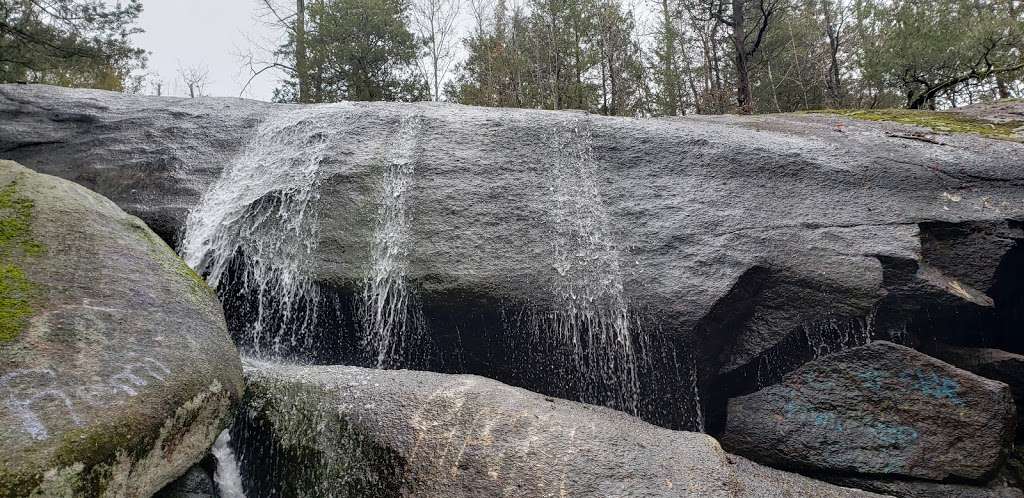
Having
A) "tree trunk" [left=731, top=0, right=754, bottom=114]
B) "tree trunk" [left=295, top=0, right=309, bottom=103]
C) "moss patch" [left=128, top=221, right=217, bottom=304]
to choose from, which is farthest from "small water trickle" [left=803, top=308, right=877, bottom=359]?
"tree trunk" [left=295, top=0, right=309, bottom=103]

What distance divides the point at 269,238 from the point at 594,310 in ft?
9.27

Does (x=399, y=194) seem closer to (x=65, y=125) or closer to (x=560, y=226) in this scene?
(x=560, y=226)

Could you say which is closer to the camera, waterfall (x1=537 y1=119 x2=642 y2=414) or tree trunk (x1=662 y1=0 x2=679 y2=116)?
waterfall (x1=537 y1=119 x2=642 y2=414)

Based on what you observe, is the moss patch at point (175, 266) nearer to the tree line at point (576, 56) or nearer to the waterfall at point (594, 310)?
the waterfall at point (594, 310)

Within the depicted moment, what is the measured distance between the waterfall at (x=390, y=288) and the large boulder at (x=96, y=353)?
4.04ft

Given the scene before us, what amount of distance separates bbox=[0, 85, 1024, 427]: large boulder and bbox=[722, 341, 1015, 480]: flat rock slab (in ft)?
1.38

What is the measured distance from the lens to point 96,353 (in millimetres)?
2545

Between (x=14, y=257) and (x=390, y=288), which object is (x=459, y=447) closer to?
(x=390, y=288)

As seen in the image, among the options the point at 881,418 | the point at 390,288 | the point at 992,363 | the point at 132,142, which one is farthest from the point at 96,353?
the point at 992,363

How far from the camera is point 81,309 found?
272 cm

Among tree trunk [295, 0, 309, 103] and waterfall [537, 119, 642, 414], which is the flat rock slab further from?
tree trunk [295, 0, 309, 103]

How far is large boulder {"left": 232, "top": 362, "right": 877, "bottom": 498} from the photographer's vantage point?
8.09 ft

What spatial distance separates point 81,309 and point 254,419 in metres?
1.05

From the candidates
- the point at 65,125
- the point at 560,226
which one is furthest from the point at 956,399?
the point at 65,125
